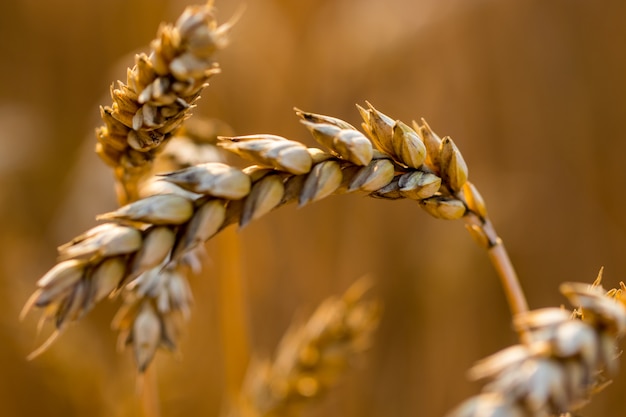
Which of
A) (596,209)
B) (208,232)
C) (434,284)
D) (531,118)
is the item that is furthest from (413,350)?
(208,232)

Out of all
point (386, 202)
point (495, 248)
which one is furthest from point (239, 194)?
point (386, 202)

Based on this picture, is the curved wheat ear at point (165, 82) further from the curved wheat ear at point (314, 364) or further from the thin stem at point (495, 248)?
the curved wheat ear at point (314, 364)

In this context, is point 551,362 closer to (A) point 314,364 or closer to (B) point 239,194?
(B) point 239,194

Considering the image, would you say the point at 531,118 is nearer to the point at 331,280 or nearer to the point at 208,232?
the point at 331,280

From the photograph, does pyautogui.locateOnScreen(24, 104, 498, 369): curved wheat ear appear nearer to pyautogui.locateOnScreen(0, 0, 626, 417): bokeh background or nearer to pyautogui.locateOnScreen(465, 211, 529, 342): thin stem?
pyautogui.locateOnScreen(465, 211, 529, 342): thin stem

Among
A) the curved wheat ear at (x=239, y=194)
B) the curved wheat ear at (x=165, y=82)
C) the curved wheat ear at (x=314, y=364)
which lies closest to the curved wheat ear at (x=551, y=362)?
the curved wheat ear at (x=239, y=194)

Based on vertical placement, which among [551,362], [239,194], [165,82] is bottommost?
[551,362]
